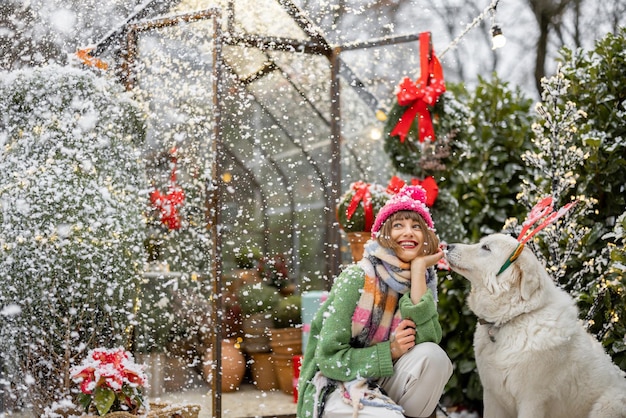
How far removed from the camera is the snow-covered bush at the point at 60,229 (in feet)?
10.2

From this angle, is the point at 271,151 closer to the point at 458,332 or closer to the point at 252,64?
the point at 252,64

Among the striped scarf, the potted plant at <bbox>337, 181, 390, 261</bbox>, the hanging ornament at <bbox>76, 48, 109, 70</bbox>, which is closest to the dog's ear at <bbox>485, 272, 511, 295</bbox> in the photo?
the striped scarf

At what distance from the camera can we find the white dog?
2.76 meters

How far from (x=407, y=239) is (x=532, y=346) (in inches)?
29.2

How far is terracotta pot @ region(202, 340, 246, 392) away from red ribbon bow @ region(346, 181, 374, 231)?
3.26 feet

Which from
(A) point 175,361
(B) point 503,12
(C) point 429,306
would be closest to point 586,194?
(C) point 429,306

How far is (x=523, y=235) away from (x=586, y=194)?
1.00 meters

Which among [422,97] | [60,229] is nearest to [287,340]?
[60,229]

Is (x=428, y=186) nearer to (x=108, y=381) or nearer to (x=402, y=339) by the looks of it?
(x=402, y=339)

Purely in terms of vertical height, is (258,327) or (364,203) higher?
(364,203)

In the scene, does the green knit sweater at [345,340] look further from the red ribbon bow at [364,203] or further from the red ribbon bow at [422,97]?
the red ribbon bow at [422,97]

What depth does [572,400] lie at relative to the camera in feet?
9.29

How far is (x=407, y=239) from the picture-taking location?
2512 mm

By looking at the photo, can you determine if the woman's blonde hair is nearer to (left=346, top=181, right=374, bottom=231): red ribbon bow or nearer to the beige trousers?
the beige trousers
